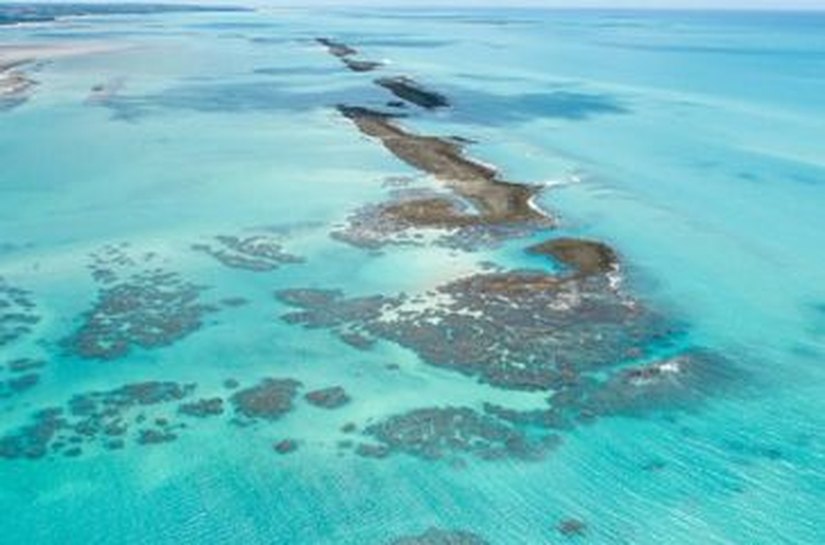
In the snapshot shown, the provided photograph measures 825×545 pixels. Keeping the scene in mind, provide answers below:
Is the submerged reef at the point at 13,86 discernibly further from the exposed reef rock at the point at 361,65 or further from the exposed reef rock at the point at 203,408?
the exposed reef rock at the point at 203,408

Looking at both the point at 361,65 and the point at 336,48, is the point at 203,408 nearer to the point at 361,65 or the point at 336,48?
the point at 361,65

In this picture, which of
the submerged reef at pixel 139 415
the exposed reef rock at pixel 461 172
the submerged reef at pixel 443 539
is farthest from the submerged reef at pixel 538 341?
the exposed reef rock at pixel 461 172

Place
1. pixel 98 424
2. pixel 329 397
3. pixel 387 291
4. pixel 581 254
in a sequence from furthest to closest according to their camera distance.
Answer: pixel 581 254 < pixel 387 291 < pixel 329 397 < pixel 98 424

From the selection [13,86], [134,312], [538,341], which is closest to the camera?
[538,341]

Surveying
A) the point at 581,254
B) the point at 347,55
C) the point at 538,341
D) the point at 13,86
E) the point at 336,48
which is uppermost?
the point at 581,254

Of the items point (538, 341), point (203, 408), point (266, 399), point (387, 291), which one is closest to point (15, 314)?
point (203, 408)

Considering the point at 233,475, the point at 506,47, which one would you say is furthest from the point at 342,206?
the point at 506,47

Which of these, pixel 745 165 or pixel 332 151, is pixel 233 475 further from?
pixel 745 165
